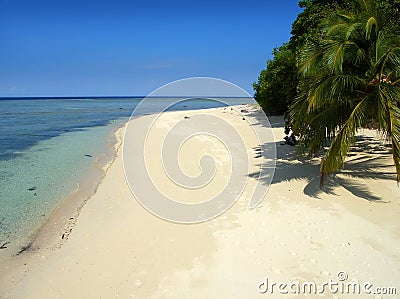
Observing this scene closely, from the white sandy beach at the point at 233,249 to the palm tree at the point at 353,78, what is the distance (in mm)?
1131

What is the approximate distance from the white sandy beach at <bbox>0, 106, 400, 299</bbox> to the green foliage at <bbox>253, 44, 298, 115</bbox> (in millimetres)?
7430

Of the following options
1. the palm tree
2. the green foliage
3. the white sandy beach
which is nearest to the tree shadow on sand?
the white sandy beach

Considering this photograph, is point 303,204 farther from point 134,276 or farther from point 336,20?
point 336,20

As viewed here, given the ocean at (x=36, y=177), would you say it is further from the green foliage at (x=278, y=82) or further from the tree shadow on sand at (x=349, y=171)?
the green foliage at (x=278, y=82)

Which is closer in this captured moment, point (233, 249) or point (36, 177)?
point (233, 249)

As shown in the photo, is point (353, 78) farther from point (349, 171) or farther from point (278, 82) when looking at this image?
point (278, 82)

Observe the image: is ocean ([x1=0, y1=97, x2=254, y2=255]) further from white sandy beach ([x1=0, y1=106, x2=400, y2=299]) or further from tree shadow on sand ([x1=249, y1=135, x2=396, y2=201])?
tree shadow on sand ([x1=249, y1=135, x2=396, y2=201])

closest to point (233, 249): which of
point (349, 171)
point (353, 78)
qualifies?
point (353, 78)

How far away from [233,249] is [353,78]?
193 inches

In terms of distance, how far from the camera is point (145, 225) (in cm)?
679

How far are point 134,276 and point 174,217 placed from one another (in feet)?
7.70

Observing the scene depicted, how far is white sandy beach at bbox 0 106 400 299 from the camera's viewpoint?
4594mm

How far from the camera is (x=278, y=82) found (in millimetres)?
20656

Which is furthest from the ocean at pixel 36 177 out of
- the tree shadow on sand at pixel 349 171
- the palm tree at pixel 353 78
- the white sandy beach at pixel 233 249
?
the tree shadow on sand at pixel 349 171
